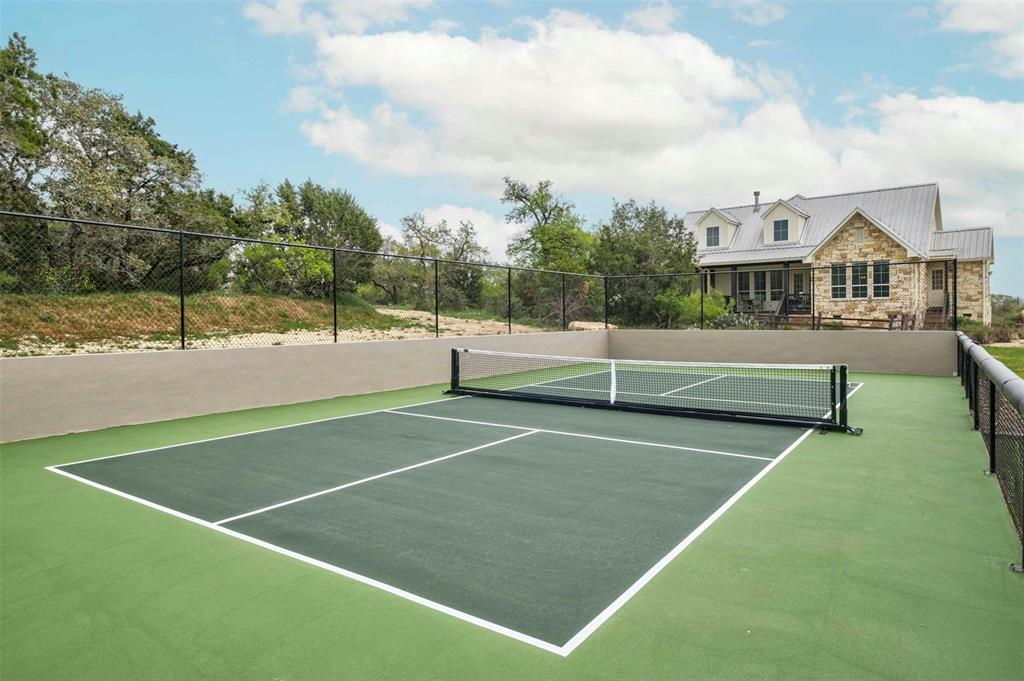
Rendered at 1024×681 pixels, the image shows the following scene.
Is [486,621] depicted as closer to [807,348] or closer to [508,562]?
[508,562]

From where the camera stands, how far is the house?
23.8 meters

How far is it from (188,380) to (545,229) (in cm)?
2829

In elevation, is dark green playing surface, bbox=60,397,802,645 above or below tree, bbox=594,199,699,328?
below

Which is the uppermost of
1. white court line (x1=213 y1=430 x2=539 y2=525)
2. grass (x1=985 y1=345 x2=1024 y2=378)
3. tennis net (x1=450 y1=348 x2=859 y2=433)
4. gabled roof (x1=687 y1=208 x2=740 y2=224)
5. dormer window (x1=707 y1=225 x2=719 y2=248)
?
gabled roof (x1=687 y1=208 x2=740 y2=224)

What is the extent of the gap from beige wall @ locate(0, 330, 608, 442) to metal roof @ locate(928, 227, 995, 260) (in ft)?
83.6

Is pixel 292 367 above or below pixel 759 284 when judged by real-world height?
below

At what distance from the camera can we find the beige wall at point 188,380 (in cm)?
766

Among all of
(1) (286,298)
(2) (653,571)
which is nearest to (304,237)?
(1) (286,298)

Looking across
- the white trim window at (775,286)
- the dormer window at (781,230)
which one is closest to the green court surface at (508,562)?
the white trim window at (775,286)

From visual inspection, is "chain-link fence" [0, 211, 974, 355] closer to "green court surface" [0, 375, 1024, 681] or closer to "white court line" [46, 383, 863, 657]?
"green court surface" [0, 375, 1024, 681]

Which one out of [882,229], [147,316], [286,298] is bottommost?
[147,316]

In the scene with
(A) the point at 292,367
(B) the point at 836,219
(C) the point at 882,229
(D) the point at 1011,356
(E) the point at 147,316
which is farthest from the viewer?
(B) the point at 836,219

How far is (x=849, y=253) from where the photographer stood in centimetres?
2733

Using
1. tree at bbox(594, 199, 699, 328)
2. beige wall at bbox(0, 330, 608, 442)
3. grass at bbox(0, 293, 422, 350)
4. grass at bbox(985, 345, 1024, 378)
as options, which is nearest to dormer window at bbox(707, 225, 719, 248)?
tree at bbox(594, 199, 699, 328)
